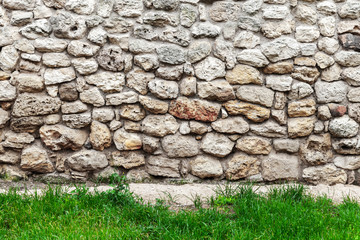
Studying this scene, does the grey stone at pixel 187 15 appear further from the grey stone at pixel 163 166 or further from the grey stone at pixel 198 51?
the grey stone at pixel 163 166

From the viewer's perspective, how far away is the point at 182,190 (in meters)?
3.24

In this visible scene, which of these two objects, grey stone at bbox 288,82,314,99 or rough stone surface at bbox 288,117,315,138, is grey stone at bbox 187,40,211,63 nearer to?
grey stone at bbox 288,82,314,99

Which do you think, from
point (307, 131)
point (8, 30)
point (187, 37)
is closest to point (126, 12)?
point (187, 37)

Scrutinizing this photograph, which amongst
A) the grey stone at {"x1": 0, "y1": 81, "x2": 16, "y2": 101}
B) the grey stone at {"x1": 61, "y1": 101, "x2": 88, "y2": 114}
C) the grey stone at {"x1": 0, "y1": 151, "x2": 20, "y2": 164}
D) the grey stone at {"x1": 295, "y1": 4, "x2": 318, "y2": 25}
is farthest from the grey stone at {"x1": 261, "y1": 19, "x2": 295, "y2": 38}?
the grey stone at {"x1": 0, "y1": 151, "x2": 20, "y2": 164}

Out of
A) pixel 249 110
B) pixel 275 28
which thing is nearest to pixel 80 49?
pixel 249 110

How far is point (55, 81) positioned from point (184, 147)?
4.43 feet

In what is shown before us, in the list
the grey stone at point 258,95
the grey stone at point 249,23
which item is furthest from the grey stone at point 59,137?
the grey stone at point 249,23

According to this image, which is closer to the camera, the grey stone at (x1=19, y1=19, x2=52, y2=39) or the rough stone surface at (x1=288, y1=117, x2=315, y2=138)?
the grey stone at (x1=19, y1=19, x2=52, y2=39)

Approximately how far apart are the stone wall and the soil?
119 mm

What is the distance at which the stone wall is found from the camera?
10.8ft

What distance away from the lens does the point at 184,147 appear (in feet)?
11.1

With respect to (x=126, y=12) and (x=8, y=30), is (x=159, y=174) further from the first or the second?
(x=8, y=30)

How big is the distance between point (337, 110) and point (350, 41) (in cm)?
66

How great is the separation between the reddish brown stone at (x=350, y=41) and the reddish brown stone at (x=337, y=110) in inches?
22.3
